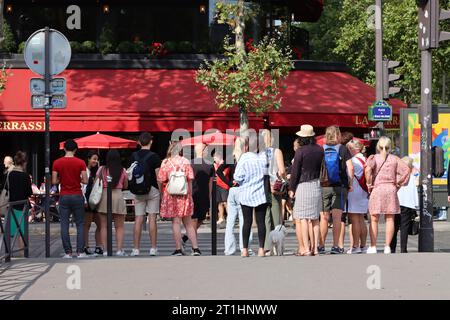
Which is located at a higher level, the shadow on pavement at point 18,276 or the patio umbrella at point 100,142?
the patio umbrella at point 100,142

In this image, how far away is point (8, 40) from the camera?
34.0 metres

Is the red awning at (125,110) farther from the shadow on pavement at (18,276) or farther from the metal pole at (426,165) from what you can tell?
the shadow on pavement at (18,276)

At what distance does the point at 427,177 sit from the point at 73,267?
6.39m

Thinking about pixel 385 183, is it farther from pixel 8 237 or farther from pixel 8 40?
pixel 8 40

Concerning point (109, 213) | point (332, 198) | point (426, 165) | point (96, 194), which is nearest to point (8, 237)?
point (109, 213)

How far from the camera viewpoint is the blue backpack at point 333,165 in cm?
1630

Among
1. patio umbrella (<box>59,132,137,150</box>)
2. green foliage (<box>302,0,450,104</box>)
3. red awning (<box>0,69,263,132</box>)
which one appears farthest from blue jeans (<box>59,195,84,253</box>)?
green foliage (<box>302,0,450,104</box>)

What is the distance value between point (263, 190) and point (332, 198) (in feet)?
4.04

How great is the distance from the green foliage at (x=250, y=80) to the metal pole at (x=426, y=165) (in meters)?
11.6

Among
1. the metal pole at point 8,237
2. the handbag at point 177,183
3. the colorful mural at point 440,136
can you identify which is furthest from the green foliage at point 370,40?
the metal pole at point 8,237

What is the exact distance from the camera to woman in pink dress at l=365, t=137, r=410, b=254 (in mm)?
16328

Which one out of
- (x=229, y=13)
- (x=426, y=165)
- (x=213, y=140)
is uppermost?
(x=229, y=13)

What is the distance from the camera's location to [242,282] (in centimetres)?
1195
